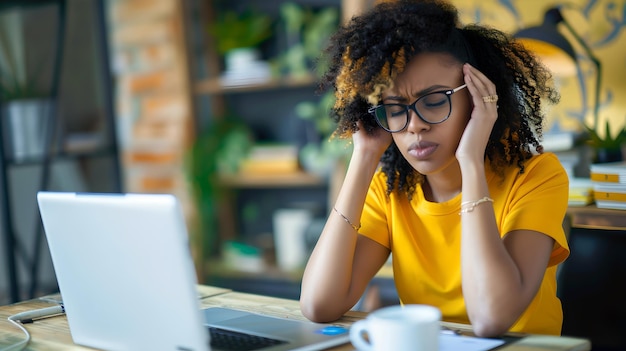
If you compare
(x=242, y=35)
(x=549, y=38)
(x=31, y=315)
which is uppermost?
(x=242, y=35)

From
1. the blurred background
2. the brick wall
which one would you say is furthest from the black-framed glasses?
the brick wall

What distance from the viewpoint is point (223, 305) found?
5.39 ft

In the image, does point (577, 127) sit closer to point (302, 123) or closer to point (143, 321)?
point (302, 123)

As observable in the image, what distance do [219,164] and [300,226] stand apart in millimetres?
520

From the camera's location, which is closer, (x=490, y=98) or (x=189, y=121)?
(x=490, y=98)

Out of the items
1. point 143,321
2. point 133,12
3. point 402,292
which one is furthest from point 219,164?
point 143,321

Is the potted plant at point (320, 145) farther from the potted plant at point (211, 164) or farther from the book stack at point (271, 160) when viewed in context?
the potted plant at point (211, 164)

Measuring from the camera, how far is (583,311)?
183cm

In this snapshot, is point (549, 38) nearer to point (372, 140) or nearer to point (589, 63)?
point (589, 63)

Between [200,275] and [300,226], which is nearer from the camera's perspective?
[300,226]

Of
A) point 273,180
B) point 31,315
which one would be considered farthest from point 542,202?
point 273,180

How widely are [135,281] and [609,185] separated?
1356 millimetres

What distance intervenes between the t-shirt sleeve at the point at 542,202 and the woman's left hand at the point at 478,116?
0.39 ft

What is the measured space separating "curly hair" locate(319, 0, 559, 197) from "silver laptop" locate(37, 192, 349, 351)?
46 centimetres
